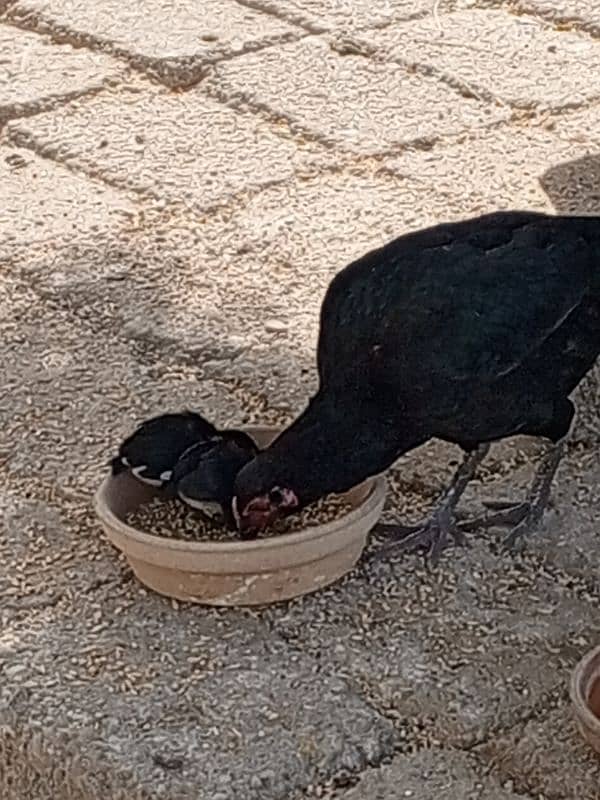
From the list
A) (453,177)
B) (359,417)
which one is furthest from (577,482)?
(453,177)

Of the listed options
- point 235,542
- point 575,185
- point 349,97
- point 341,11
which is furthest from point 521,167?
point 235,542

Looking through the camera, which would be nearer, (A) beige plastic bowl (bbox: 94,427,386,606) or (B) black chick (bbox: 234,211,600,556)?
(A) beige plastic bowl (bbox: 94,427,386,606)

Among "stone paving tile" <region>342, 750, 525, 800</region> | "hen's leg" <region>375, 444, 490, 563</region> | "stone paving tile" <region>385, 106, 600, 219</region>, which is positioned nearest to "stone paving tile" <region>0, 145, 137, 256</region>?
"stone paving tile" <region>385, 106, 600, 219</region>

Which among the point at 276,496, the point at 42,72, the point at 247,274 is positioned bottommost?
the point at 42,72

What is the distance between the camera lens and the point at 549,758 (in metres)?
2.98

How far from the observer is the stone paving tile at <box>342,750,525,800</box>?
9.55ft

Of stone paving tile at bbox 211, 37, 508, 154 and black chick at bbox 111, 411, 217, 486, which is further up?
black chick at bbox 111, 411, 217, 486

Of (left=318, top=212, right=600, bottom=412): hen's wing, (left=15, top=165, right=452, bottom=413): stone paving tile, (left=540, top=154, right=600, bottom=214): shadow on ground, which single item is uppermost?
(left=318, top=212, right=600, bottom=412): hen's wing

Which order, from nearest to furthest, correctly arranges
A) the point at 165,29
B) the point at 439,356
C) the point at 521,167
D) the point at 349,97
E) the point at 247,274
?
1. the point at 439,356
2. the point at 247,274
3. the point at 521,167
4. the point at 349,97
5. the point at 165,29

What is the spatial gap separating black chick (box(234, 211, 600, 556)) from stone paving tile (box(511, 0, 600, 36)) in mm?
2524

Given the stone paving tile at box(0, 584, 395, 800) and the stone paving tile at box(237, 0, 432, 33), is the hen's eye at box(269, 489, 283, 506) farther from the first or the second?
the stone paving tile at box(237, 0, 432, 33)

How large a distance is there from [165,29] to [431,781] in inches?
137

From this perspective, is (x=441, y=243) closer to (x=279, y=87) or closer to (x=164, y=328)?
(x=164, y=328)

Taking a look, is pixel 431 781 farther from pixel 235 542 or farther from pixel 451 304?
pixel 451 304
